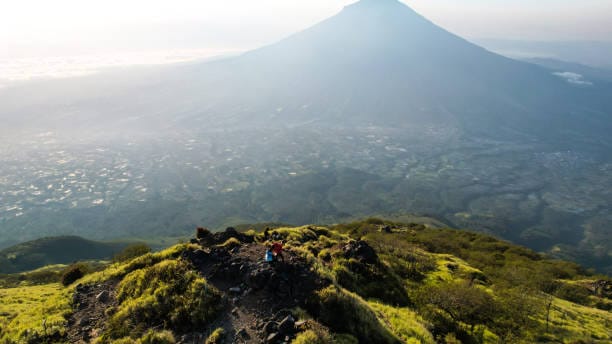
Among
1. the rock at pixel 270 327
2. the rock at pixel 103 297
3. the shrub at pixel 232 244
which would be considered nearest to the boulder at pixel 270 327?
the rock at pixel 270 327

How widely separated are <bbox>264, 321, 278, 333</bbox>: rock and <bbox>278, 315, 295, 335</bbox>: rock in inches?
11.5

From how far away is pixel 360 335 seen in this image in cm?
1747

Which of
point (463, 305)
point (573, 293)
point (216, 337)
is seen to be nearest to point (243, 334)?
point (216, 337)

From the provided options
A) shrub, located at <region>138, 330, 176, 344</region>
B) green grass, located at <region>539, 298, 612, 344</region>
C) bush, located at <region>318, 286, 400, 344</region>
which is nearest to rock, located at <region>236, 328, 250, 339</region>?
shrub, located at <region>138, 330, 176, 344</region>

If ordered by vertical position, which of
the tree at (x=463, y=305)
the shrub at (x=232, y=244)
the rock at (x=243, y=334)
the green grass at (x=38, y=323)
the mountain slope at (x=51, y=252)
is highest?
the rock at (x=243, y=334)

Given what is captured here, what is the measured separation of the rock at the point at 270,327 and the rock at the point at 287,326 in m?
0.29

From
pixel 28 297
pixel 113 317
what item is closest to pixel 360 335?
pixel 113 317

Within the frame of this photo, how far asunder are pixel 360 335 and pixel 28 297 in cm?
3960

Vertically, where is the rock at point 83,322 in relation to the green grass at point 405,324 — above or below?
above

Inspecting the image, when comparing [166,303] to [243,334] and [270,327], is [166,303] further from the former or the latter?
[270,327]

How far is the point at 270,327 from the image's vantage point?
16328mm

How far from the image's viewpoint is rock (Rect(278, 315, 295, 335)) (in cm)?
1573

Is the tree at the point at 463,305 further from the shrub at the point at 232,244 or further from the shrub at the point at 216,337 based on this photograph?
the shrub at the point at 216,337

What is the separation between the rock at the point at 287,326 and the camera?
51.6 feet
